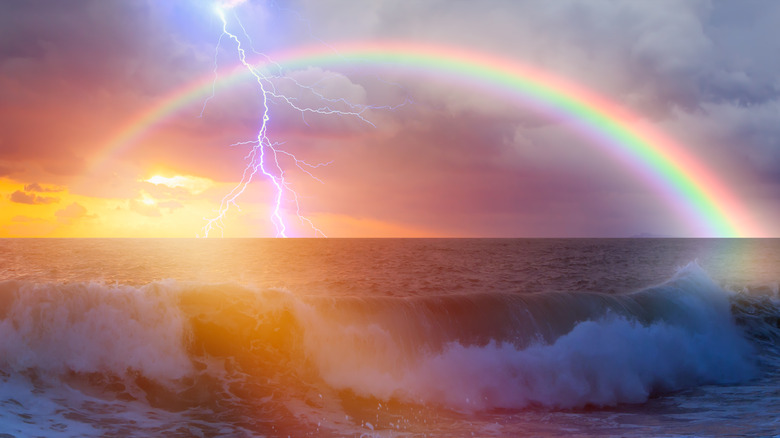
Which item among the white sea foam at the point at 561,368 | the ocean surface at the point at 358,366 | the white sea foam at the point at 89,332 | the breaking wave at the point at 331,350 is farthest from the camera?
the white sea foam at the point at 561,368

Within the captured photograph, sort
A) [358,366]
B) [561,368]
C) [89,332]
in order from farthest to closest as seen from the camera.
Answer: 1. [561,368]
2. [358,366]
3. [89,332]

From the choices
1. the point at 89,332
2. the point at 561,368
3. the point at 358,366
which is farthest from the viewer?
the point at 561,368

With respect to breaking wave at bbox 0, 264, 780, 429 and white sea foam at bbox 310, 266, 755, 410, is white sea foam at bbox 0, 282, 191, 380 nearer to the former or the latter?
breaking wave at bbox 0, 264, 780, 429

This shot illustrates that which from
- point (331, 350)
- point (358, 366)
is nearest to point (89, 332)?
point (331, 350)

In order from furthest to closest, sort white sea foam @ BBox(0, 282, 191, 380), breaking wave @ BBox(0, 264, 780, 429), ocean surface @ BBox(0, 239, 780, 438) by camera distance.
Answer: breaking wave @ BBox(0, 264, 780, 429) → white sea foam @ BBox(0, 282, 191, 380) → ocean surface @ BBox(0, 239, 780, 438)

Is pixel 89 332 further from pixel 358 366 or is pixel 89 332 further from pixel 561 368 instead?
pixel 561 368

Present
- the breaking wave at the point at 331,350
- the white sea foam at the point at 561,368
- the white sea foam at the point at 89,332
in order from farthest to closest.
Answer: the white sea foam at the point at 561,368, the breaking wave at the point at 331,350, the white sea foam at the point at 89,332

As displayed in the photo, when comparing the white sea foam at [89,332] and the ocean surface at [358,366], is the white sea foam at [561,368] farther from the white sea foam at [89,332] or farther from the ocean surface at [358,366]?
the white sea foam at [89,332]

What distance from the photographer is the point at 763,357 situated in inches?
805

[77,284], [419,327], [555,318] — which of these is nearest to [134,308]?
[77,284]

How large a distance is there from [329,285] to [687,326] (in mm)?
16973

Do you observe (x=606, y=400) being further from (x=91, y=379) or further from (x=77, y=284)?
(x=77, y=284)

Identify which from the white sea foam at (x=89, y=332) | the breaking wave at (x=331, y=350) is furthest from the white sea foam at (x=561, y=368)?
the white sea foam at (x=89, y=332)

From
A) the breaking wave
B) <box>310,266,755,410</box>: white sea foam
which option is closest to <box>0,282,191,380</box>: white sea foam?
the breaking wave
